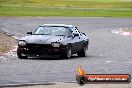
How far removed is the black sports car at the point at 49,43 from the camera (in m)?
21.1

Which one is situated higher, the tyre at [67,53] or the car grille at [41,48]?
the car grille at [41,48]

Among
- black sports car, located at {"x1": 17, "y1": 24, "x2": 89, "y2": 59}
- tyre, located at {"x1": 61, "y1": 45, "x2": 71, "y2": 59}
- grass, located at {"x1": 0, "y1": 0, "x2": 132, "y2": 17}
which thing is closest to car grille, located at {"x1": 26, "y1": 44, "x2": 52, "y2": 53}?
black sports car, located at {"x1": 17, "y1": 24, "x2": 89, "y2": 59}

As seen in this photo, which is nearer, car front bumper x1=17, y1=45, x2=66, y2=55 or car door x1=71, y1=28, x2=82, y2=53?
car front bumper x1=17, y1=45, x2=66, y2=55

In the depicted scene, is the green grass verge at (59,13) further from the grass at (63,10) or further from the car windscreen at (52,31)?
the car windscreen at (52,31)

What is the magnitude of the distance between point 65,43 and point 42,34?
40.1 inches

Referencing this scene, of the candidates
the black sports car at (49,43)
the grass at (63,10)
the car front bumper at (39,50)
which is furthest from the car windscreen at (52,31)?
the grass at (63,10)

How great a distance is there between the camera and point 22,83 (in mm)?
13422

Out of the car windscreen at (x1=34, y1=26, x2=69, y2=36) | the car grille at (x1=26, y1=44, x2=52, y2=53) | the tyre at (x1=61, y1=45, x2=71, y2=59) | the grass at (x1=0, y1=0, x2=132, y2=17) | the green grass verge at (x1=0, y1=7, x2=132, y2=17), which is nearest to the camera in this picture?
the car grille at (x1=26, y1=44, x2=52, y2=53)

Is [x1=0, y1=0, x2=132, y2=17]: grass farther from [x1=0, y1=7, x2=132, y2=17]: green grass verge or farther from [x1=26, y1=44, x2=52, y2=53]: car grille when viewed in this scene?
[x1=26, y1=44, x2=52, y2=53]: car grille

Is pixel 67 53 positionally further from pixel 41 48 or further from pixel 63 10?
pixel 63 10

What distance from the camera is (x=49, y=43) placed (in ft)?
69.3

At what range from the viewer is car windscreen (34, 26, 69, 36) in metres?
22.4

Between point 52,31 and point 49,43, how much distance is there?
142 cm

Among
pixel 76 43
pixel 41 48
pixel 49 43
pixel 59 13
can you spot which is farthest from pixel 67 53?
pixel 59 13
